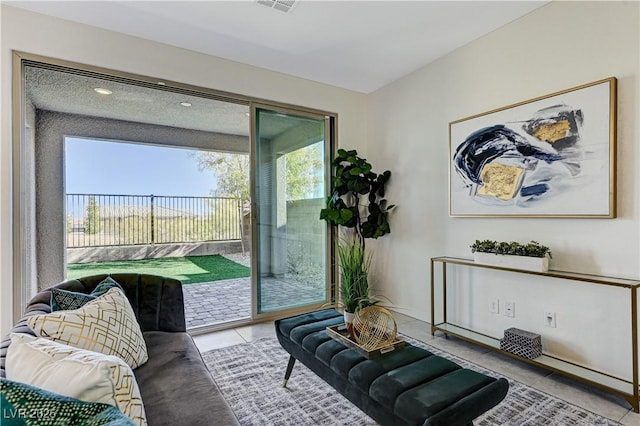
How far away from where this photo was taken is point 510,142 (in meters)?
2.53

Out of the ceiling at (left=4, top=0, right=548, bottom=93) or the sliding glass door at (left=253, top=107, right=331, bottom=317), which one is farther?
the sliding glass door at (left=253, top=107, right=331, bottom=317)

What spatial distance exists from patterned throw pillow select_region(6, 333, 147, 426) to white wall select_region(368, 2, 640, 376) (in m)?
2.66

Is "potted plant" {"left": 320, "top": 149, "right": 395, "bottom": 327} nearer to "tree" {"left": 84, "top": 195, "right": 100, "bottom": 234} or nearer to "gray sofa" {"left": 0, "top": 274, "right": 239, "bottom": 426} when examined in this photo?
"gray sofa" {"left": 0, "top": 274, "right": 239, "bottom": 426}

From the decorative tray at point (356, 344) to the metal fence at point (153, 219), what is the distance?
303cm

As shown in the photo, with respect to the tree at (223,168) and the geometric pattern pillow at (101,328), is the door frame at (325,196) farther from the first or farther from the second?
the geometric pattern pillow at (101,328)

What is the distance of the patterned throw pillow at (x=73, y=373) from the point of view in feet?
2.47

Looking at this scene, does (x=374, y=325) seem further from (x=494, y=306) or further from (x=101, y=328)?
(x=494, y=306)

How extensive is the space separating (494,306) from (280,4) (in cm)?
300

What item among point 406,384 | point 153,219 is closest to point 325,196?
point 406,384

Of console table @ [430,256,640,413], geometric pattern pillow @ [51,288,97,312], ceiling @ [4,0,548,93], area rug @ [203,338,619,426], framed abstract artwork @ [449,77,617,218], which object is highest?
ceiling @ [4,0,548,93]

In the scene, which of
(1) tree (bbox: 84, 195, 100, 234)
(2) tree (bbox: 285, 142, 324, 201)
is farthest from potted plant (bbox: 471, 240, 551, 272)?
(1) tree (bbox: 84, 195, 100, 234)

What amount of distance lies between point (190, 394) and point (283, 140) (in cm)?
282

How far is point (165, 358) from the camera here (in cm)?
158

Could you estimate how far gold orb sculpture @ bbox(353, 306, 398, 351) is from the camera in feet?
5.58
